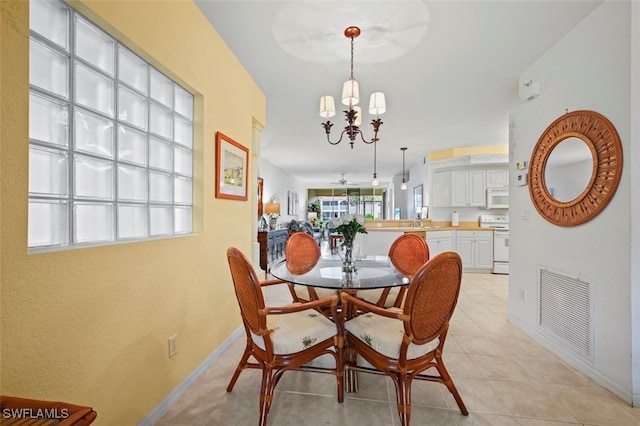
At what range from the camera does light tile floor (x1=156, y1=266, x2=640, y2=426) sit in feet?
4.92

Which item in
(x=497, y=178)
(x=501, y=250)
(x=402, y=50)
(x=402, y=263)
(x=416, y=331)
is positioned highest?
(x=402, y=50)

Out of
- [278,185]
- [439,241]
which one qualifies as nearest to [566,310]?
[439,241]

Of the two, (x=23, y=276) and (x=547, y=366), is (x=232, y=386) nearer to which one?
(x=23, y=276)

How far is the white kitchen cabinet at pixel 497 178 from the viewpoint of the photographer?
5402mm

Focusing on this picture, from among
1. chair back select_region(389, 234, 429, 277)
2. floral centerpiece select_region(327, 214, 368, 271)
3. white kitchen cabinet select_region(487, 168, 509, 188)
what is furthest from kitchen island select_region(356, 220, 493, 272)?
floral centerpiece select_region(327, 214, 368, 271)

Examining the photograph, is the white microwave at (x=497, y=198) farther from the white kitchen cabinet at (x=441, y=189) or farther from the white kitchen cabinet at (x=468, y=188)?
the white kitchen cabinet at (x=441, y=189)

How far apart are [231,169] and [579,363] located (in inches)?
124

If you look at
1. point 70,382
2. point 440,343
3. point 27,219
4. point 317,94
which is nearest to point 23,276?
point 27,219

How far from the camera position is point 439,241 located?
5.35 meters

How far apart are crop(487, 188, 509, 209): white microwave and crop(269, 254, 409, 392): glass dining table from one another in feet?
14.1

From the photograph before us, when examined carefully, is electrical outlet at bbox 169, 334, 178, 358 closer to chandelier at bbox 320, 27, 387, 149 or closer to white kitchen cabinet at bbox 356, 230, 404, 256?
chandelier at bbox 320, 27, 387, 149

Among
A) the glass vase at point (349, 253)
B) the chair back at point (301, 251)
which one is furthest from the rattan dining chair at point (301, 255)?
the glass vase at point (349, 253)

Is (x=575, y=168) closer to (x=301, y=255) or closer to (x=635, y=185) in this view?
(x=635, y=185)

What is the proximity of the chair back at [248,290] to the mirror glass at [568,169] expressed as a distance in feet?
8.04
